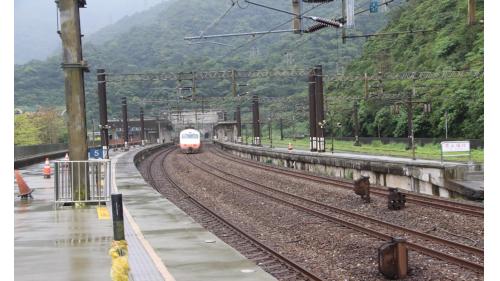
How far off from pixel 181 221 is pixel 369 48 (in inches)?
3039

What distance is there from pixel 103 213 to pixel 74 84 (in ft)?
12.4

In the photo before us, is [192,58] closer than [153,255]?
No

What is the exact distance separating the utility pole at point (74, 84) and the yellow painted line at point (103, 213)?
41.4 inches

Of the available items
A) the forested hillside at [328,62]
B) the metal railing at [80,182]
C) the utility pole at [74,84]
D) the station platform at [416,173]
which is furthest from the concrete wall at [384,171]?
the utility pole at [74,84]

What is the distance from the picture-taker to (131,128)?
396 feet

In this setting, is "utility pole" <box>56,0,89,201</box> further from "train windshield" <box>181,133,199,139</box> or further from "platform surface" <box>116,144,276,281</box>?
"train windshield" <box>181,133,199,139</box>

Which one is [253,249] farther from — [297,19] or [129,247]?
[297,19]

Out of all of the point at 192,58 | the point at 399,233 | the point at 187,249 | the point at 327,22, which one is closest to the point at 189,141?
the point at 192,58

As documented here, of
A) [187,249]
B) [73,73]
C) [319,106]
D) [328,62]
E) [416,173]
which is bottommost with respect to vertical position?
[416,173]

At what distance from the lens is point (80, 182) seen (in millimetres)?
17312

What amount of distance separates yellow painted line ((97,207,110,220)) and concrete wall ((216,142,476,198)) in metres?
13.6

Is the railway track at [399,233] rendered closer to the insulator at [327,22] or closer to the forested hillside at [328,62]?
the insulator at [327,22]

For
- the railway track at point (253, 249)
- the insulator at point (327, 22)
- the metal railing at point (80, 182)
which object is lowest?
the railway track at point (253, 249)

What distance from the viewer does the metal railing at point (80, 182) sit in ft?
56.4
